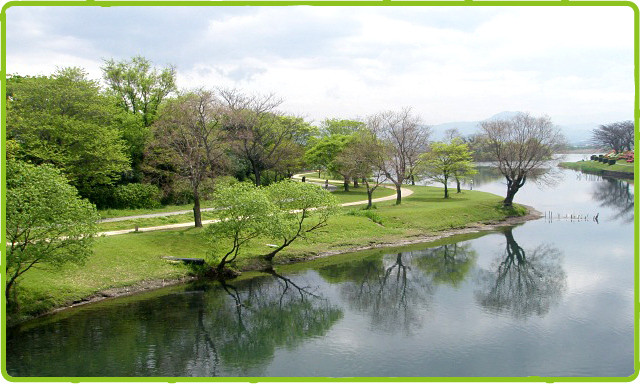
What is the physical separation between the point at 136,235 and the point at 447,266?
2176cm

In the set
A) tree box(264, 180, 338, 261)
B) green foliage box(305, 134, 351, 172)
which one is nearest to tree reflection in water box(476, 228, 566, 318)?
tree box(264, 180, 338, 261)

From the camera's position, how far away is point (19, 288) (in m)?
25.5

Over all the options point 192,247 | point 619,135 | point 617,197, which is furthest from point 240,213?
point 619,135

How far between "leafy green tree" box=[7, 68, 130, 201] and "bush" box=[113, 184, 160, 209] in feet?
4.54

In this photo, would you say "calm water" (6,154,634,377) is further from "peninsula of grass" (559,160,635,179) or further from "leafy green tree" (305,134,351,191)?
"peninsula of grass" (559,160,635,179)

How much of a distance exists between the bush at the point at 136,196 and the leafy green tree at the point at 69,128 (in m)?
1.38

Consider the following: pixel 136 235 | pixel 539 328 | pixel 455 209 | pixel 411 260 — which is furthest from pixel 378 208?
pixel 539 328

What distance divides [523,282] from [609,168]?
94.3 m

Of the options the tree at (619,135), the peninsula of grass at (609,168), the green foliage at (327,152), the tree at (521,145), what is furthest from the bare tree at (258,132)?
the tree at (619,135)

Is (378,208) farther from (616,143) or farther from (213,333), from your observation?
(616,143)

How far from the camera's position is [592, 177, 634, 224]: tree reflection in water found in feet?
192

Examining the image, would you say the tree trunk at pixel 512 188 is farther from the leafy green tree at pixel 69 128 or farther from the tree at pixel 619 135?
the tree at pixel 619 135

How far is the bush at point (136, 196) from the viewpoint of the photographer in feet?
145

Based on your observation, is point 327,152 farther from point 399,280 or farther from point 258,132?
point 399,280
